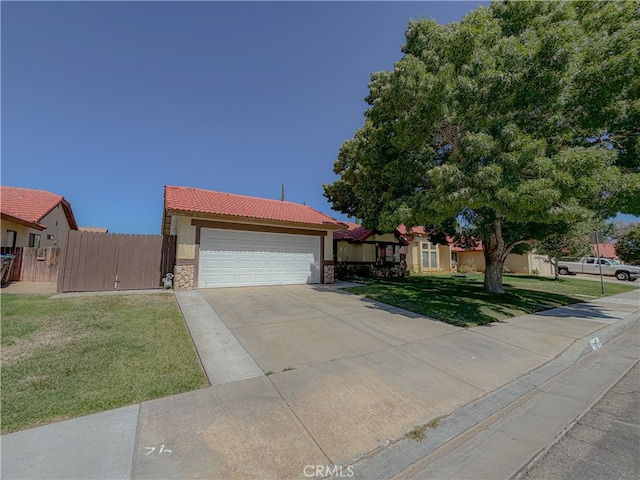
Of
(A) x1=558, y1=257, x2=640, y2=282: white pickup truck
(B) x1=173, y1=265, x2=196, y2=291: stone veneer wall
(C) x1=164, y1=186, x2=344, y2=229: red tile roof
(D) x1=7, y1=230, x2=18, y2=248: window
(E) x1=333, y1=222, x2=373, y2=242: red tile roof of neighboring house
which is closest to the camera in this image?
(B) x1=173, y1=265, x2=196, y2=291: stone veneer wall

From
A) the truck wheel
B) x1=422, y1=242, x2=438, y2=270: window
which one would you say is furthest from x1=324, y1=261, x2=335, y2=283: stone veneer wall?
the truck wheel

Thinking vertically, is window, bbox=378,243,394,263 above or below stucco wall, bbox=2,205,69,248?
below

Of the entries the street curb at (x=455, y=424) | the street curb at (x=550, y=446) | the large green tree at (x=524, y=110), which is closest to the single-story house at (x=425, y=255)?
the large green tree at (x=524, y=110)

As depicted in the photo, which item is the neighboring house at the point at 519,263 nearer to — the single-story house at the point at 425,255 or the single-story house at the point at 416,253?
the single-story house at the point at 416,253

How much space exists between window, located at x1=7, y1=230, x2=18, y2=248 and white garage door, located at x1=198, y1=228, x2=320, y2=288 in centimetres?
1035

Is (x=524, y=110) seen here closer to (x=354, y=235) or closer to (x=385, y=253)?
(x=354, y=235)

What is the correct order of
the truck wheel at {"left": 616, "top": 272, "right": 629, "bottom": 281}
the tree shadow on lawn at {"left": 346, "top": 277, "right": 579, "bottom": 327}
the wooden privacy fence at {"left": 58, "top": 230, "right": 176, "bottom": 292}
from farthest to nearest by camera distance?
Result: the truck wheel at {"left": 616, "top": 272, "right": 629, "bottom": 281}, the wooden privacy fence at {"left": 58, "top": 230, "right": 176, "bottom": 292}, the tree shadow on lawn at {"left": 346, "top": 277, "right": 579, "bottom": 327}

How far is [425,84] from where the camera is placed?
787 centimetres

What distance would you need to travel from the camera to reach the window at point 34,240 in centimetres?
1535

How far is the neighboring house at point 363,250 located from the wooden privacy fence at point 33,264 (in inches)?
555

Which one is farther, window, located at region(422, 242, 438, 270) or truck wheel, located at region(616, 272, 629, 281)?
window, located at region(422, 242, 438, 270)

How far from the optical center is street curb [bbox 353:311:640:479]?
8.13ft

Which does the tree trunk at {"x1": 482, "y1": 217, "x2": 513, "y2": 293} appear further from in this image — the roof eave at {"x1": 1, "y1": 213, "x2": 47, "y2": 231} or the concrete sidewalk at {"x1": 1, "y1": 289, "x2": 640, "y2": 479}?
the roof eave at {"x1": 1, "y1": 213, "x2": 47, "y2": 231}

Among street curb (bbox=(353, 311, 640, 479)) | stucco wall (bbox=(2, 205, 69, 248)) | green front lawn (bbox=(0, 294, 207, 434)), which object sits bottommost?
street curb (bbox=(353, 311, 640, 479))
